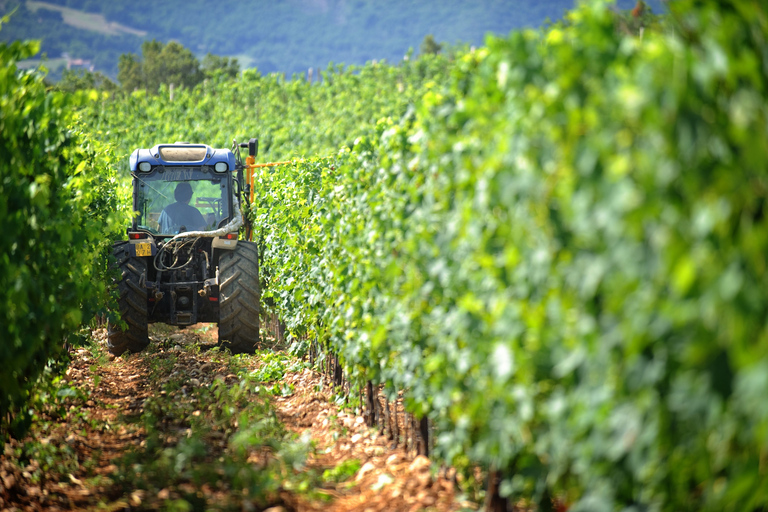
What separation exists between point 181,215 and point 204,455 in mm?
5506

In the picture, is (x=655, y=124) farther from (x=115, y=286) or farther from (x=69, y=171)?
(x=115, y=286)

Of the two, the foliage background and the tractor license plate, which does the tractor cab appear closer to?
the tractor license plate

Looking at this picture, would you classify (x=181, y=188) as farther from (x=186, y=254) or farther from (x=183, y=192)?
(x=186, y=254)

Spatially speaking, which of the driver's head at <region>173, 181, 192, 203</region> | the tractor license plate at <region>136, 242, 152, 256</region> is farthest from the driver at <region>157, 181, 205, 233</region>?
the tractor license plate at <region>136, 242, 152, 256</region>

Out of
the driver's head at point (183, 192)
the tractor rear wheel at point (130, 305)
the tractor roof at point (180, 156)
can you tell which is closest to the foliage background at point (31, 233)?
the tractor rear wheel at point (130, 305)

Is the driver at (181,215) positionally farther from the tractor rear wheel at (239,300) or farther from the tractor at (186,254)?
the tractor rear wheel at (239,300)

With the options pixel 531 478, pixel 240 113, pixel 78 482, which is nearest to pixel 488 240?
pixel 531 478

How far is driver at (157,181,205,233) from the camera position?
9.09 m

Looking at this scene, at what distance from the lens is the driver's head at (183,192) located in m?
9.21

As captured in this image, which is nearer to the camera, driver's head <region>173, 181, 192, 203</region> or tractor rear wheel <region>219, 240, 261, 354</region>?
tractor rear wheel <region>219, 240, 261, 354</region>

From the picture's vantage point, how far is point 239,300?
815 cm

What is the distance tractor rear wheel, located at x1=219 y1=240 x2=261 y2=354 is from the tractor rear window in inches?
38.0

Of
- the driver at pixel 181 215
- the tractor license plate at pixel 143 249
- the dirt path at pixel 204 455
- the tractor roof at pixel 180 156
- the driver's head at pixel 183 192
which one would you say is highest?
the tractor roof at pixel 180 156

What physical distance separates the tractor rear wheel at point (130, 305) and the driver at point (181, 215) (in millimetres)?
834
